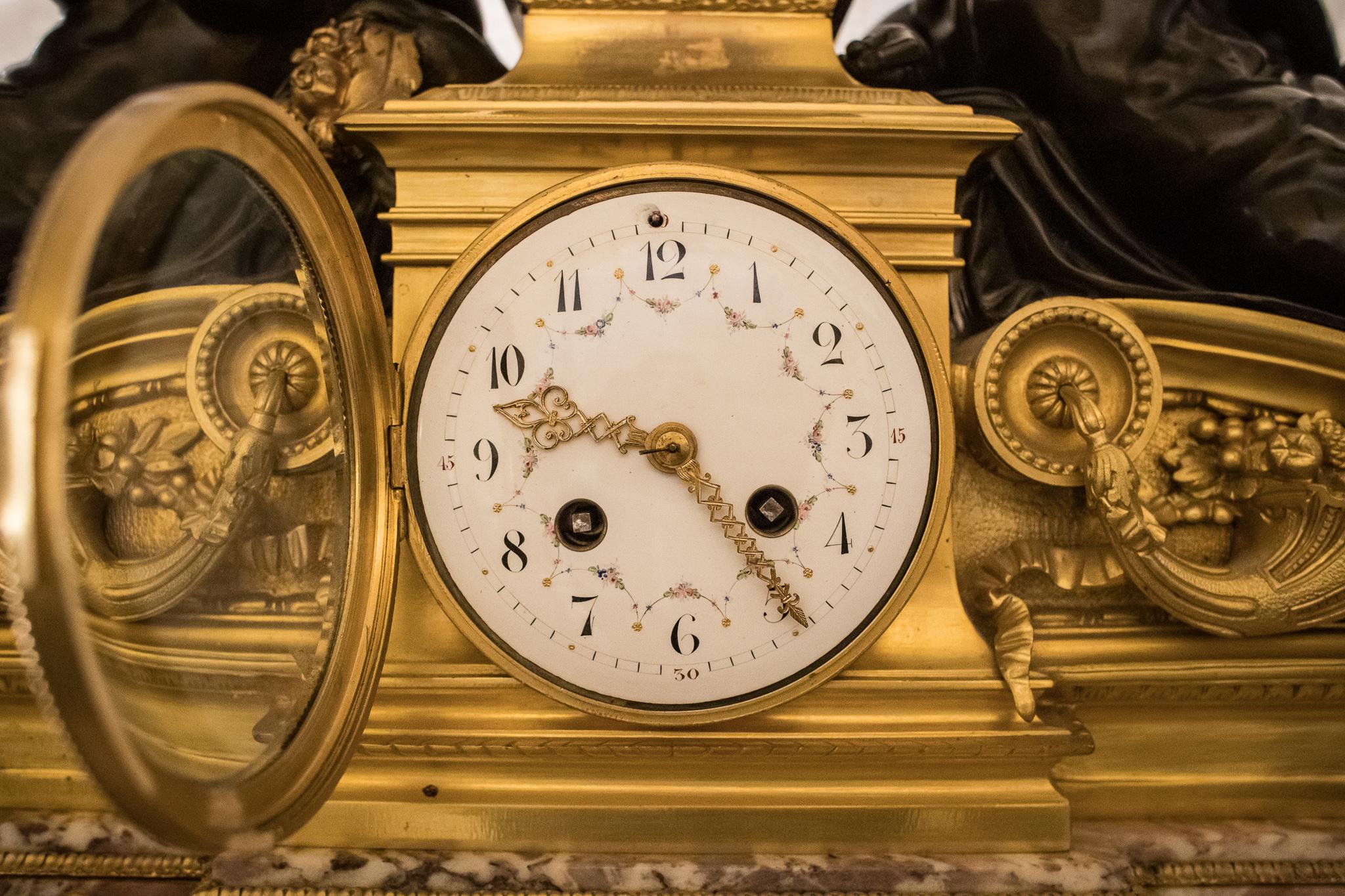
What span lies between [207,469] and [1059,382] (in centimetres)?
78

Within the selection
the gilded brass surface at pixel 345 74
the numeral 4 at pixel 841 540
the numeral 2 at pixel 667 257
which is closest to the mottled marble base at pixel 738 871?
the numeral 4 at pixel 841 540

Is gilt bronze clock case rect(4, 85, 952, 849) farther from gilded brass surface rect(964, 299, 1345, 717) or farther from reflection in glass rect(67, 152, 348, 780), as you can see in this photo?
gilded brass surface rect(964, 299, 1345, 717)

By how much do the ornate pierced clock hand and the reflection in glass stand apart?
0.55ft

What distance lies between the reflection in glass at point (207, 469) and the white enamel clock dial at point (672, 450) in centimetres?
11

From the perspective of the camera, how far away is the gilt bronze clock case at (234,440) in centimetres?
52

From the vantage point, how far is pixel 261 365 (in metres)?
0.86

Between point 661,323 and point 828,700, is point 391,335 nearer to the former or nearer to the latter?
point 661,323

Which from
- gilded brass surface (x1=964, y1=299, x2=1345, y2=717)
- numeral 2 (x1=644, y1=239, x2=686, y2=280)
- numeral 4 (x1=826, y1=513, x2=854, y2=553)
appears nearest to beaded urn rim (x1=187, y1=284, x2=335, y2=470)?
numeral 2 (x1=644, y1=239, x2=686, y2=280)

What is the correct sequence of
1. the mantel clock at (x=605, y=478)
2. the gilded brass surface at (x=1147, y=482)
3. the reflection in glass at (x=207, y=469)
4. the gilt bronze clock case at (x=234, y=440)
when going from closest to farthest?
the gilt bronze clock case at (x=234, y=440), the reflection in glass at (x=207, y=469), the mantel clock at (x=605, y=478), the gilded brass surface at (x=1147, y=482)

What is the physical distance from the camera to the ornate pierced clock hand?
0.91 metres

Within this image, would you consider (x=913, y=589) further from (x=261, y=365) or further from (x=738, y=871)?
(x=261, y=365)

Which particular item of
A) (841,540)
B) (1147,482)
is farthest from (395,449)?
(1147,482)

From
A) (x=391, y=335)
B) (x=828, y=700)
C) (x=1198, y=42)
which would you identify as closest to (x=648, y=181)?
(x=391, y=335)

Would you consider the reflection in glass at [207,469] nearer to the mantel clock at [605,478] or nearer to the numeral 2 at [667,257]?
the mantel clock at [605,478]
